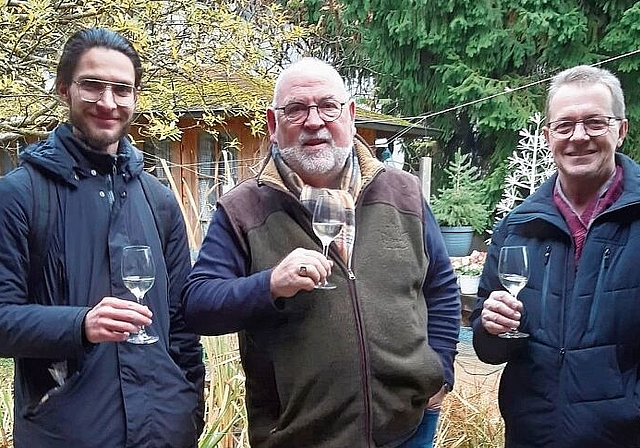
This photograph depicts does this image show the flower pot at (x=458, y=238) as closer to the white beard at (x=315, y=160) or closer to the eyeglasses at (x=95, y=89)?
the white beard at (x=315, y=160)

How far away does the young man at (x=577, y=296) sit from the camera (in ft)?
6.90

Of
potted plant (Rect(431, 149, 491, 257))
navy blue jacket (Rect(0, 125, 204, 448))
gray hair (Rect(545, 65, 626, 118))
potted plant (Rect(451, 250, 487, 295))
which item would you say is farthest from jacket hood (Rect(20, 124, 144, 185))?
potted plant (Rect(431, 149, 491, 257))

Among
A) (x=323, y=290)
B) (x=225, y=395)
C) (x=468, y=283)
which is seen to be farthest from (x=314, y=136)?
(x=468, y=283)

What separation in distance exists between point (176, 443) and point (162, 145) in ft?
25.6

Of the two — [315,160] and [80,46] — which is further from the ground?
[80,46]

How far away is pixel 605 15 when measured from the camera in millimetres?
10141

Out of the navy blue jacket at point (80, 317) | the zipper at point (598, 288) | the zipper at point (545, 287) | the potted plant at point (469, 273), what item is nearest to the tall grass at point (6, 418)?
the navy blue jacket at point (80, 317)

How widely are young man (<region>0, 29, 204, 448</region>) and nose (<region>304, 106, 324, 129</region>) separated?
0.52 meters

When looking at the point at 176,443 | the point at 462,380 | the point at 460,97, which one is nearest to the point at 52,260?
the point at 176,443

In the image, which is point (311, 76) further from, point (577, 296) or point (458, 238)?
point (458, 238)

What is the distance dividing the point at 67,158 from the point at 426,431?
4.66 ft

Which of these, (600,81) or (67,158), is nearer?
(67,158)

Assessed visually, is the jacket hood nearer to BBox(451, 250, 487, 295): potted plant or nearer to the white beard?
the white beard

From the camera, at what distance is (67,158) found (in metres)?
2.00
